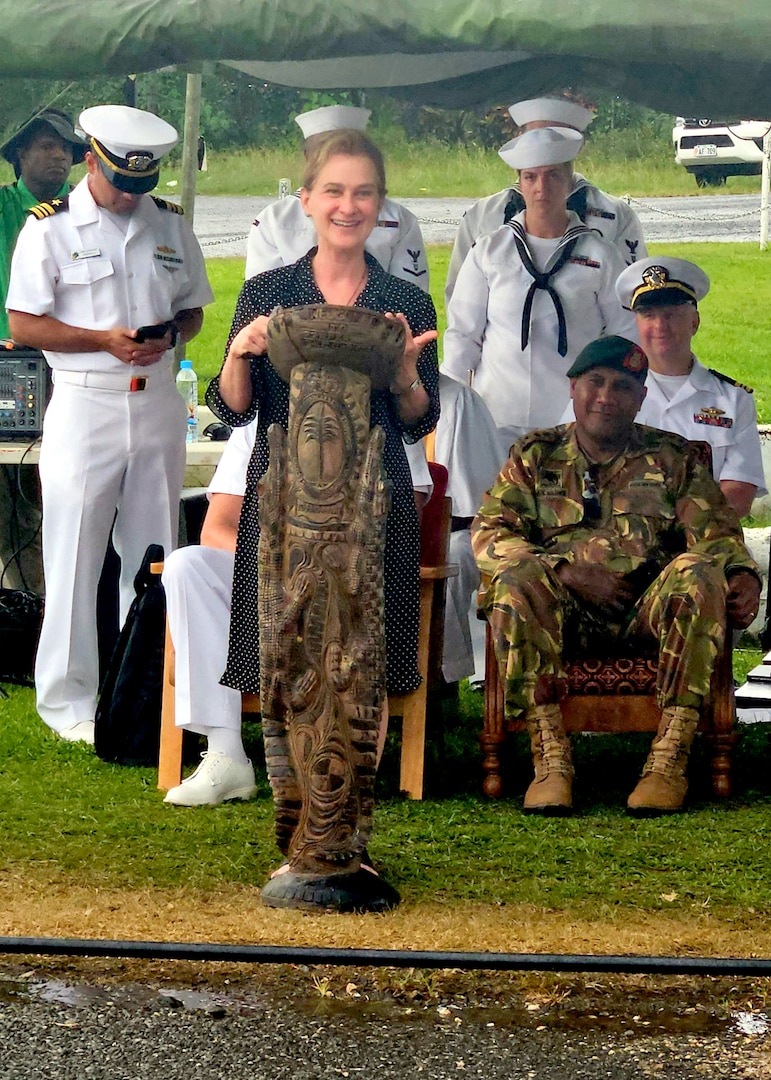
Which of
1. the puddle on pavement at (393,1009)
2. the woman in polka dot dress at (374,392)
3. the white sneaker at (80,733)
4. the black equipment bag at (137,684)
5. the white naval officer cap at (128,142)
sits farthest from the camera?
the white sneaker at (80,733)

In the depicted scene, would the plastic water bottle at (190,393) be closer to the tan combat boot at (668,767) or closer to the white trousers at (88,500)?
the white trousers at (88,500)

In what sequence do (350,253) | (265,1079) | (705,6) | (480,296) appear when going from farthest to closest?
1. (480,296)
2. (350,253)
3. (705,6)
4. (265,1079)

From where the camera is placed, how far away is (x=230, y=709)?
4996 mm

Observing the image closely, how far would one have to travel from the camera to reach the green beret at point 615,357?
16.7ft

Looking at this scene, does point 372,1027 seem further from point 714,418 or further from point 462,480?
point 714,418

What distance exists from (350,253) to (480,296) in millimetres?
2124

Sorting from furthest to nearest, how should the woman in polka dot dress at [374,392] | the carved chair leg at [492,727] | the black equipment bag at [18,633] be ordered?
the black equipment bag at [18,633], the carved chair leg at [492,727], the woman in polka dot dress at [374,392]

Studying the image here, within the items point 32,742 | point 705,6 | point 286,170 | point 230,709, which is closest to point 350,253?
point 286,170

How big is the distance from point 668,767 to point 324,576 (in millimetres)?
1526

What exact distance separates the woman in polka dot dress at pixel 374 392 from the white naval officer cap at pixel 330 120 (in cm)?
7

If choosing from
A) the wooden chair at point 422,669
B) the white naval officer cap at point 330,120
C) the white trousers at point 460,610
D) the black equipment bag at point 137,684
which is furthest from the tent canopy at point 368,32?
the white trousers at point 460,610

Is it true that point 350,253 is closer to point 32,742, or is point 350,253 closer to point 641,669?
point 641,669

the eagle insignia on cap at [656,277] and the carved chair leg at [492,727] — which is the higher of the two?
the eagle insignia on cap at [656,277]

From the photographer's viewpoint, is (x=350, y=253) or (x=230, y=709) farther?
(x=230, y=709)
